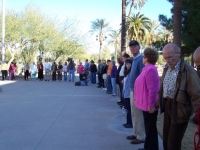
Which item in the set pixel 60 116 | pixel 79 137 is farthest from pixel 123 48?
pixel 79 137

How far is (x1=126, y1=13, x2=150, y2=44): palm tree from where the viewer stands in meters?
48.7

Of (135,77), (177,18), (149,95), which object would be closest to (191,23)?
(177,18)

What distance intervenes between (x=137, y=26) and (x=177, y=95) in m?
46.6

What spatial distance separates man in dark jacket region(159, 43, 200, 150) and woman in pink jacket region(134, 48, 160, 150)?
0.69m

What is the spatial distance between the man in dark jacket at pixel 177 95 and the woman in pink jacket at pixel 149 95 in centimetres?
69

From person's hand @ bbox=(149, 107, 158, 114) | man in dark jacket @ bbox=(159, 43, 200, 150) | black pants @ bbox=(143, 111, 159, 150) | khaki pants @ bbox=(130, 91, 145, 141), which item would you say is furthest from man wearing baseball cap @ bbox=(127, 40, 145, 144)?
man in dark jacket @ bbox=(159, 43, 200, 150)

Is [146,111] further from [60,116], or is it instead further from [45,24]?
[45,24]

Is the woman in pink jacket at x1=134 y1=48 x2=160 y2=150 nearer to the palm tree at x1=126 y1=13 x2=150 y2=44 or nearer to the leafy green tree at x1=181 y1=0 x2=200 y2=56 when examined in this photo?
the leafy green tree at x1=181 y1=0 x2=200 y2=56

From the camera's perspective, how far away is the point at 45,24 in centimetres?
3119

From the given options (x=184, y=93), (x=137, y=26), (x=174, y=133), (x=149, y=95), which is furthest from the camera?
(x=137, y=26)

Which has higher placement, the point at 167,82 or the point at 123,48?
the point at 123,48

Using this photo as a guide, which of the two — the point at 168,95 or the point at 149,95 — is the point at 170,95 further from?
the point at 149,95

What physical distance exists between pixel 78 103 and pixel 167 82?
7.49 metres

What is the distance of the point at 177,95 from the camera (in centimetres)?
372
